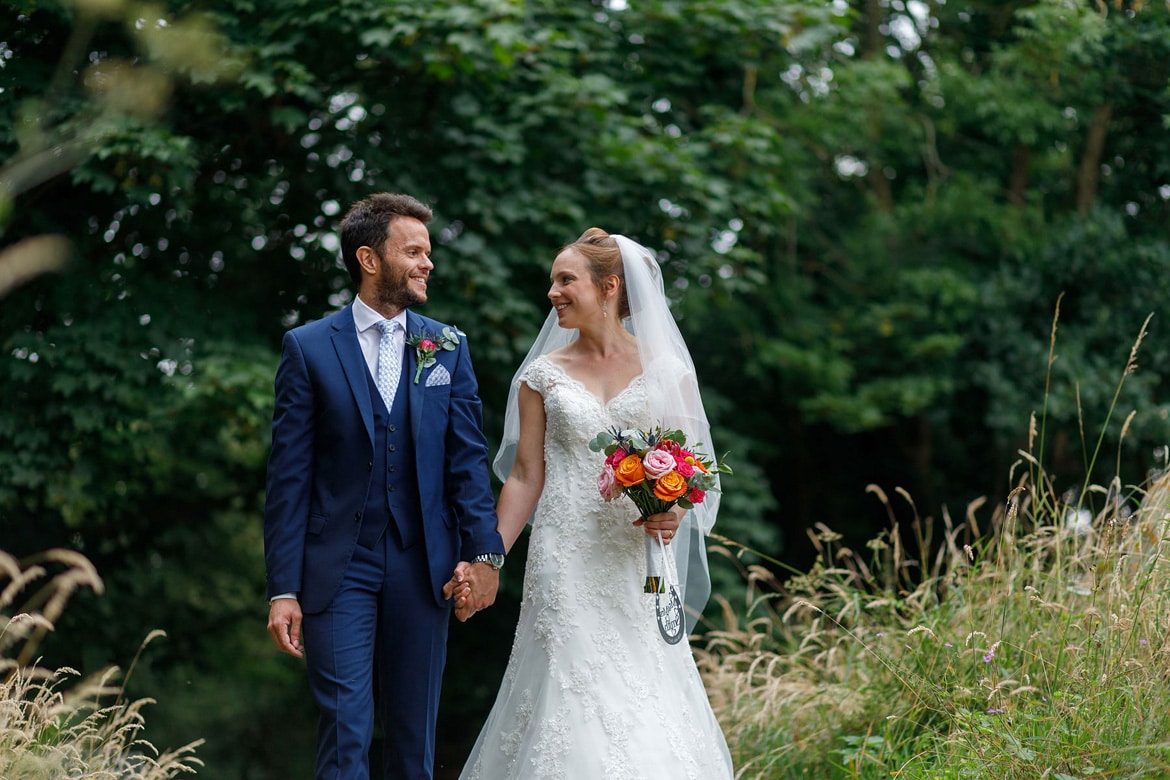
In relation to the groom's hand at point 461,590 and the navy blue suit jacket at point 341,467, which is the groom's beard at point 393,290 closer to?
the navy blue suit jacket at point 341,467

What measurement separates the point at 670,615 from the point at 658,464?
63cm

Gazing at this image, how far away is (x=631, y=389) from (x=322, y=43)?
4643 millimetres

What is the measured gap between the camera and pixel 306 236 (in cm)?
859

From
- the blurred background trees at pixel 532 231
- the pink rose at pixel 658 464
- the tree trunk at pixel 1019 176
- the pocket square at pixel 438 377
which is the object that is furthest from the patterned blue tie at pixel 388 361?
the tree trunk at pixel 1019 176

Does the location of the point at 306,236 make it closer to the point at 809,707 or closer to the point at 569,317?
the point at 569,317

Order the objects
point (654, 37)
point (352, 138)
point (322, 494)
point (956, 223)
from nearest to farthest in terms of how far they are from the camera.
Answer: point (322, 494) < point (352, 138) < point (654, 37) < point (956, 223)

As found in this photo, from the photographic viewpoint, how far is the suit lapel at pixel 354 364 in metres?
3.77

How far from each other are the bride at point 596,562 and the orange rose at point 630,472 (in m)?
0.21

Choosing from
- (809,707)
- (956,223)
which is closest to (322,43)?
(809,707)

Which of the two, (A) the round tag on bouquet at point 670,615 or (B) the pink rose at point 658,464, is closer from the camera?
(B) the pink rose at point 658,464

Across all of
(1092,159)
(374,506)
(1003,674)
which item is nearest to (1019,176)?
(1092,159)

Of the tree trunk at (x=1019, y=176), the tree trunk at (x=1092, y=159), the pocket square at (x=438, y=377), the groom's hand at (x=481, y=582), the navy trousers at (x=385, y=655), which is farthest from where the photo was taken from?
the tree trunk at (x=1019, y=176)

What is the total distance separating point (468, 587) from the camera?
3820 mm

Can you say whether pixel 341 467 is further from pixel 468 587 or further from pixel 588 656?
pixel 588 656
